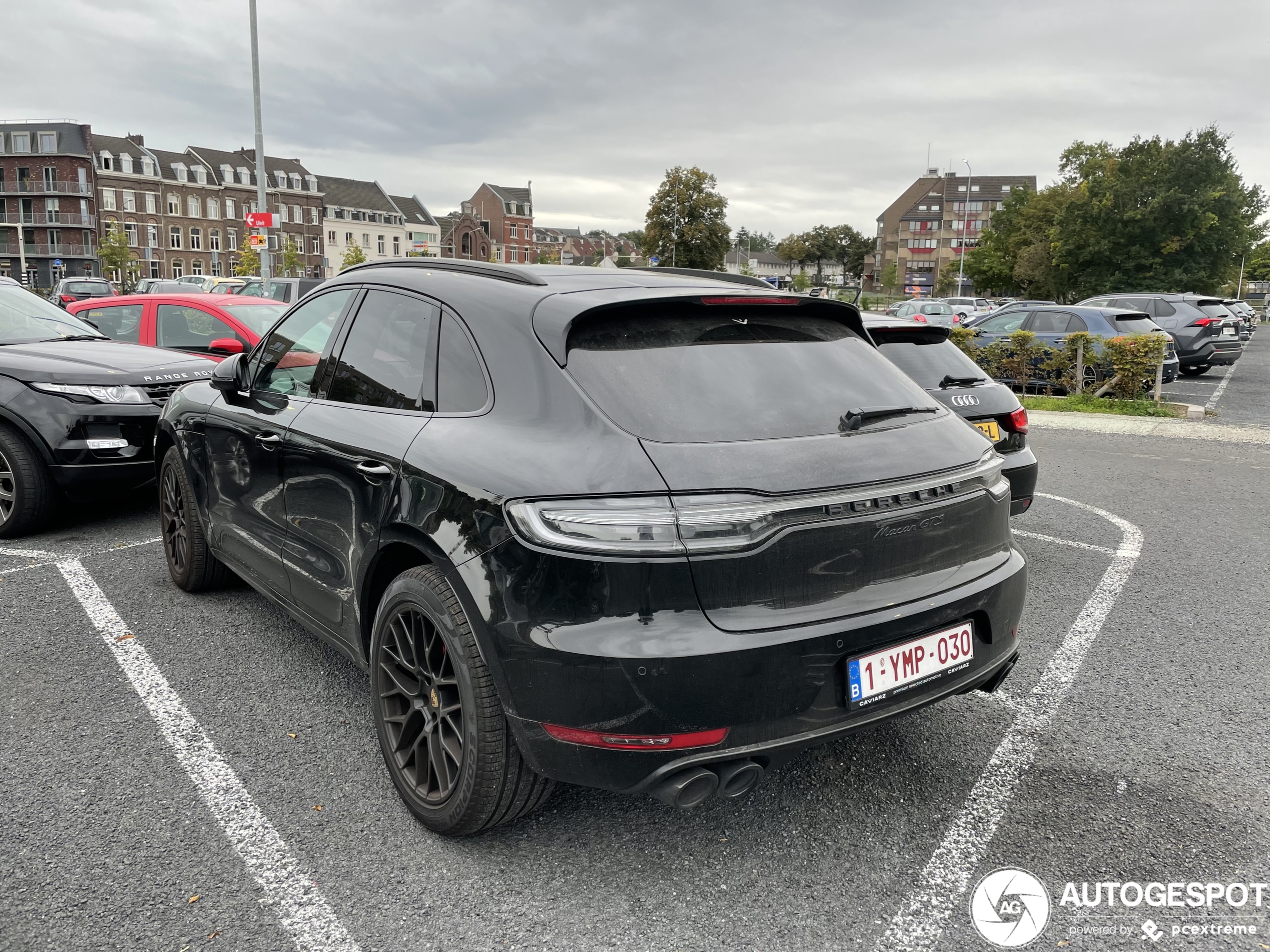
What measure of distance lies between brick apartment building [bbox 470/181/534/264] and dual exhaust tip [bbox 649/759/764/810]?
117140mm

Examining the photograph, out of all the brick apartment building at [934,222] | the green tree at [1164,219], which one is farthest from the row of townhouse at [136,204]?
the brick apartment building at [934,222]

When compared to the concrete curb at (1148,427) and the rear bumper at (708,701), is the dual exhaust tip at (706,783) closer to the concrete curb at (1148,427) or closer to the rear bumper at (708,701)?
the rear bumper at (708,701)

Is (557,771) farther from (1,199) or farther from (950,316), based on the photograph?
(1,199)

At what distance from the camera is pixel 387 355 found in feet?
10.2

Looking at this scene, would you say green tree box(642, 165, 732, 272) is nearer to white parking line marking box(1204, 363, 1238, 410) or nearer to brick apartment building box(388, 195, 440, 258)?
brick apartment building box(388, 195, 440, 258)

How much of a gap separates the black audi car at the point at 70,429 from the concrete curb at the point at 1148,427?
9.91 meters

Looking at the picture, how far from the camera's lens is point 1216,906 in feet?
7.93

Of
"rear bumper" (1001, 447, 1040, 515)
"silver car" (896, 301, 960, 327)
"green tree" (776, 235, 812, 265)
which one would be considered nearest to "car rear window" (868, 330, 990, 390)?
"rear bumper" (1001, 447, 1040, 515)

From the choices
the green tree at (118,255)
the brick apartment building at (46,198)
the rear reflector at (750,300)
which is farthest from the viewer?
the brick apartment building at (46,198)

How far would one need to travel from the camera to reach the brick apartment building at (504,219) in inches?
4594

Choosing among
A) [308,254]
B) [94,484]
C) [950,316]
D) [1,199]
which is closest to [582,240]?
[308,254]

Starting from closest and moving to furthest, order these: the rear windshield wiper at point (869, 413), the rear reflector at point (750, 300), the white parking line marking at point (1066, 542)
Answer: the rear windshield wiper at point (869, 413), the rear reflector at point (750, 300), the white parking line marking at point (1066, 542)

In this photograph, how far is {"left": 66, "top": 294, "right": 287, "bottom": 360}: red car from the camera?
844cm

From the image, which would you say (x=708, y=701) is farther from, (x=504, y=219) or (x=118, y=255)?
(x=504, y=219)
